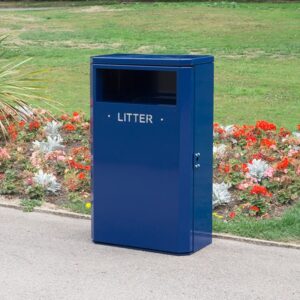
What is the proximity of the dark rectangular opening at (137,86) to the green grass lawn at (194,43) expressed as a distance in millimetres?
6124

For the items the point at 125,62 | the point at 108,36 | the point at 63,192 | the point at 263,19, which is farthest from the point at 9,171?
the point at 263,19

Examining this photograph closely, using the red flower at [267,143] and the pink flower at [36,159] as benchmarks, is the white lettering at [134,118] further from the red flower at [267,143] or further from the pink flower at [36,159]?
the red flower at [267,143]

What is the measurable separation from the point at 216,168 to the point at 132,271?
270 centimetres

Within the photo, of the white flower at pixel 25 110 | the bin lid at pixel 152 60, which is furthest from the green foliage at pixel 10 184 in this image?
the white flower at pixel 25 110

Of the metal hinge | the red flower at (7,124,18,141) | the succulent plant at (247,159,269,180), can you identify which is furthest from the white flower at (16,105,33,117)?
the metal hinge

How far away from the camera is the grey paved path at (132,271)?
5.61 meters

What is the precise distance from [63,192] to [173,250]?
1988 millimetres

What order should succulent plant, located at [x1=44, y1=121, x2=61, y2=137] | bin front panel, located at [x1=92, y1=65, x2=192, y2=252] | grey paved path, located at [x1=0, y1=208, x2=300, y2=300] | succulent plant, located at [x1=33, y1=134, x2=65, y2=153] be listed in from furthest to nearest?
succulent plant, located at [x1=44, y1=121, x2=61, y2=137] → succulent plant, located at [x1=33, y1=134, x2=65, y2=153] → bin front panel, located at [x1=92, y1=65, x2=192, y2=252] → grey paved path, located at [x1=0, y1=208, x2=300, y2=300]

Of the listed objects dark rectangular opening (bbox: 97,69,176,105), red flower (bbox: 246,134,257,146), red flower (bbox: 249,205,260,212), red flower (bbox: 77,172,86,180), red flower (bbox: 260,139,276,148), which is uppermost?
dark rectangular opening (bbox: 97,69,176,105)

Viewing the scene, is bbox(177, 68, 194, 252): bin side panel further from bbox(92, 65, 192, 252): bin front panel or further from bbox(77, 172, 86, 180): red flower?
bbox(77, 172, 86, 180): red flower

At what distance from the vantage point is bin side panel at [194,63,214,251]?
630 centimetres

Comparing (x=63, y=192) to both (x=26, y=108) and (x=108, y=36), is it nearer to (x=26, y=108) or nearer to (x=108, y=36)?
(x=26, y=108)

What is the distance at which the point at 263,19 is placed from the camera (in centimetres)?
2831

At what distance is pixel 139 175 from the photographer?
6.41 metres
